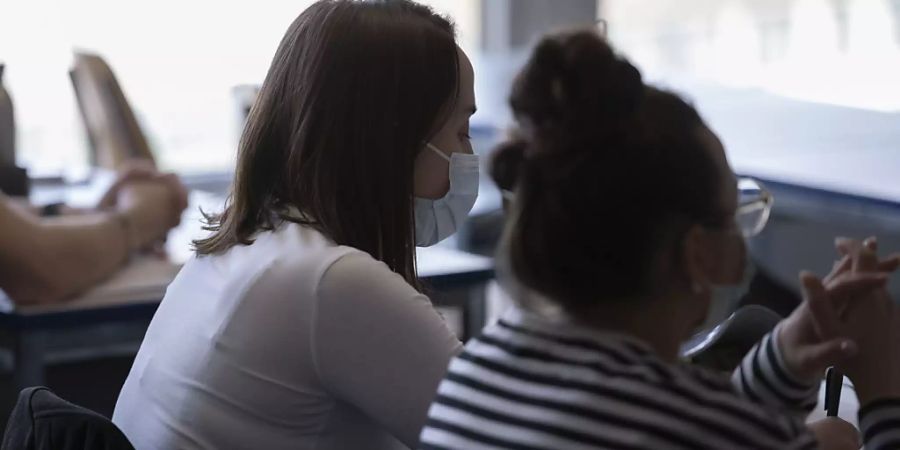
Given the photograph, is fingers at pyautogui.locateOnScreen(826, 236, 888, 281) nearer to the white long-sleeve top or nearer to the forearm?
the white long-sleeve top

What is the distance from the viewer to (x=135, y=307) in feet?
7.35

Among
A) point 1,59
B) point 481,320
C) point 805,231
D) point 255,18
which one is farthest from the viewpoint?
point 255,18

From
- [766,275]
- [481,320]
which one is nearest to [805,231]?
[766,275]

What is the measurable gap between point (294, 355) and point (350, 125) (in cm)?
24

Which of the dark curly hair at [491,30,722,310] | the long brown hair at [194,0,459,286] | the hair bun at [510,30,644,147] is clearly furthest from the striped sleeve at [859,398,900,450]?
the long brown hair at [194,0,459,286]

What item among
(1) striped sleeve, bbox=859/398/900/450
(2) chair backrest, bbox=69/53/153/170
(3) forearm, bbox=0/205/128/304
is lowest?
(3) forearm, bbox=0/205/128/304

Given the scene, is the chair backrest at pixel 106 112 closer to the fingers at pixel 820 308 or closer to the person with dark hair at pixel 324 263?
the person with dark hair at pixel 324 263

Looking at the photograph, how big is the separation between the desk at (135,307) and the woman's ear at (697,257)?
3.19ft

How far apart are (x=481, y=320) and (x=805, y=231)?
777 millimetres

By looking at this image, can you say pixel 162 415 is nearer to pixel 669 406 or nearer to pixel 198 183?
pixel 669 406

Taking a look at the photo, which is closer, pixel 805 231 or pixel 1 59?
pixel 805 231

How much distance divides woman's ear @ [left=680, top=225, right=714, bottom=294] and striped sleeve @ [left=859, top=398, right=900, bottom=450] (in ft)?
0.54

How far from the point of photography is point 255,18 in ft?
12.6

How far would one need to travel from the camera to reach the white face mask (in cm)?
140
